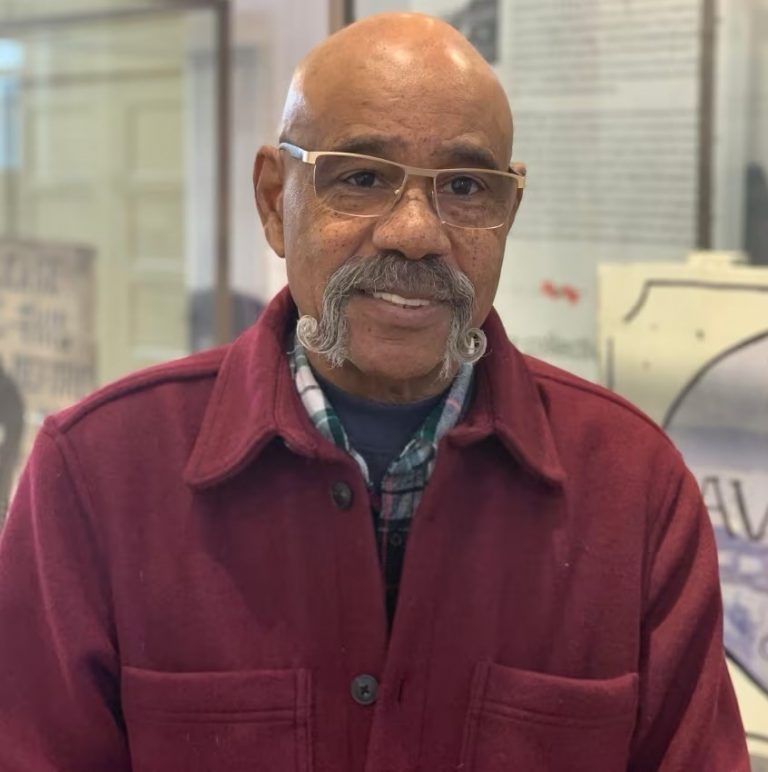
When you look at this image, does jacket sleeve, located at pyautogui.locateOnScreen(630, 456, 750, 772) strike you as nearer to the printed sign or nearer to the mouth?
the mouth

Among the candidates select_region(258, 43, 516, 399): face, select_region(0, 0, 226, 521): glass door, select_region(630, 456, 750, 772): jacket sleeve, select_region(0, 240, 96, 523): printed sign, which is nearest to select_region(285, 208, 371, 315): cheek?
select_region(258, 43, 516, 399): face

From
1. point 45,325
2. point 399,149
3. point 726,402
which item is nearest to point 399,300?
point 399,149

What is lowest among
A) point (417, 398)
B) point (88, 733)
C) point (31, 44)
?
point (88, 733)

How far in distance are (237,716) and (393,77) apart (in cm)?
48

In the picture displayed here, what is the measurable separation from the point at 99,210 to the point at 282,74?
467mm

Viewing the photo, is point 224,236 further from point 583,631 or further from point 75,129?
point 583,631

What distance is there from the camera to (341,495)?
845 mm

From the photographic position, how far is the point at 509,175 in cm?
87

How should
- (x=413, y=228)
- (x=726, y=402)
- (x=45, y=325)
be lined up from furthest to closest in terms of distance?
(x=45, y=325)
(x=726, y=402)
(x=413, y=228)

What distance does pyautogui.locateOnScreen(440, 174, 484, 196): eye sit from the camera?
2.77 ft

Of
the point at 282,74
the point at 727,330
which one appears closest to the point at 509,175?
the point at 727,330

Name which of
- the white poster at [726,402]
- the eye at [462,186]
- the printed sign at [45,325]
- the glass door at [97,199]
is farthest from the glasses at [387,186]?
the printed sign at [45,325]

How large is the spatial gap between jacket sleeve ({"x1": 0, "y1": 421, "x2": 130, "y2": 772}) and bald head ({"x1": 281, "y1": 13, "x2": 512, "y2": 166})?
1.09 feet

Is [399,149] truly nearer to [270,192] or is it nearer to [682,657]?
[270,192]
